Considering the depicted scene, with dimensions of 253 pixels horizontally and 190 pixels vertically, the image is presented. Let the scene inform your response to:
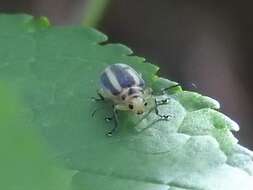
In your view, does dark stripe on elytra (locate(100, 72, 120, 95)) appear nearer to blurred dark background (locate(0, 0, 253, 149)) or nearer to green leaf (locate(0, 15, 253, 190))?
green leaf (locate(0, 15, 253, 190))

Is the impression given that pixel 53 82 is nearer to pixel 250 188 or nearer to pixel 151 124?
pixel 151 124

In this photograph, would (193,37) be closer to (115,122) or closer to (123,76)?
(123,76)

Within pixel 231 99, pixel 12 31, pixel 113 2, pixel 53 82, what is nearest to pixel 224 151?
pixel 53 82

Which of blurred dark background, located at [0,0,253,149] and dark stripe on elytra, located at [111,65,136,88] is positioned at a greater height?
dark stripe on elytra, located at [111,65,136,88]

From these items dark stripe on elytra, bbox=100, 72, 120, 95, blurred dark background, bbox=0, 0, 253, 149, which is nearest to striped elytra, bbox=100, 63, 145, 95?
dark stripe on elytra, bbox=100, 72, 120, 95

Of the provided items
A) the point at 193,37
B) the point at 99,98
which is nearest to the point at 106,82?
the point at 99,98

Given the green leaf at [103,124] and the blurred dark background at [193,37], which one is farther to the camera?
the blurred dark background at [193,37]

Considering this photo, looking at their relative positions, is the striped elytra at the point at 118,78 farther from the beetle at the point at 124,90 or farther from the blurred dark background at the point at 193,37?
the blurred dark background at the point at 193,37

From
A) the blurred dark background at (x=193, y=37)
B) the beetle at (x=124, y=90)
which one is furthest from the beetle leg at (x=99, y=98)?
the blurred dark background at (x=193, y=37)
